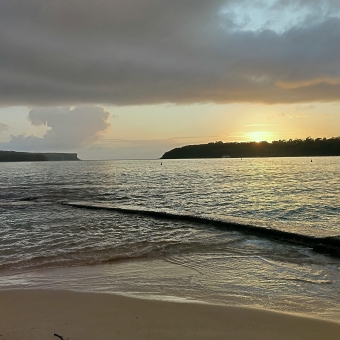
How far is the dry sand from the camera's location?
4.42 metres

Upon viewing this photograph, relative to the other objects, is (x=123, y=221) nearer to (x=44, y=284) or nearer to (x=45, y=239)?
(x=45, y=239)

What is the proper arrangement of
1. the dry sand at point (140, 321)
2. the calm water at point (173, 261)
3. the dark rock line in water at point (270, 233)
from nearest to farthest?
the dry sand at point (140, 321) < the calm water at point (173, 261) < the dark rock line in water at point (270, 233)

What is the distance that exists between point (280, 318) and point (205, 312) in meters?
1.21

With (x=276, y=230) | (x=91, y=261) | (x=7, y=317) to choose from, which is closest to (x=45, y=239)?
(x=91, y=261)

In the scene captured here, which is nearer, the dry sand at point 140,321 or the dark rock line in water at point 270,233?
the dry sand at point 140,321

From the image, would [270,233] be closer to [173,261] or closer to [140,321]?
[173,261]

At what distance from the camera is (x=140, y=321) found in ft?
16.0

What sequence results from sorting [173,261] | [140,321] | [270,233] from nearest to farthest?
[140,321]
[173,261]
[270,233]

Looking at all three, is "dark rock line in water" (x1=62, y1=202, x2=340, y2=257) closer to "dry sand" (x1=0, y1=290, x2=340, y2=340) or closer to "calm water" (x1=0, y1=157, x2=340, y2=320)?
"calm water" (x1=0, y1=157, x2=340, y2=320)

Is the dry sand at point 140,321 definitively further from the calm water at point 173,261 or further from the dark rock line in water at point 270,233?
the dark rock line in water at point 270,233

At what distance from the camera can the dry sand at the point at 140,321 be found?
14.5ft

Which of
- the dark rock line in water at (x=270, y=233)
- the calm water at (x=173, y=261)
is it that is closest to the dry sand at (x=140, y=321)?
the calm water at (x=173, y=261)

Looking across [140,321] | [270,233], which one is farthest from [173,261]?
[270,233]

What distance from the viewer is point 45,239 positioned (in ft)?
37.7
